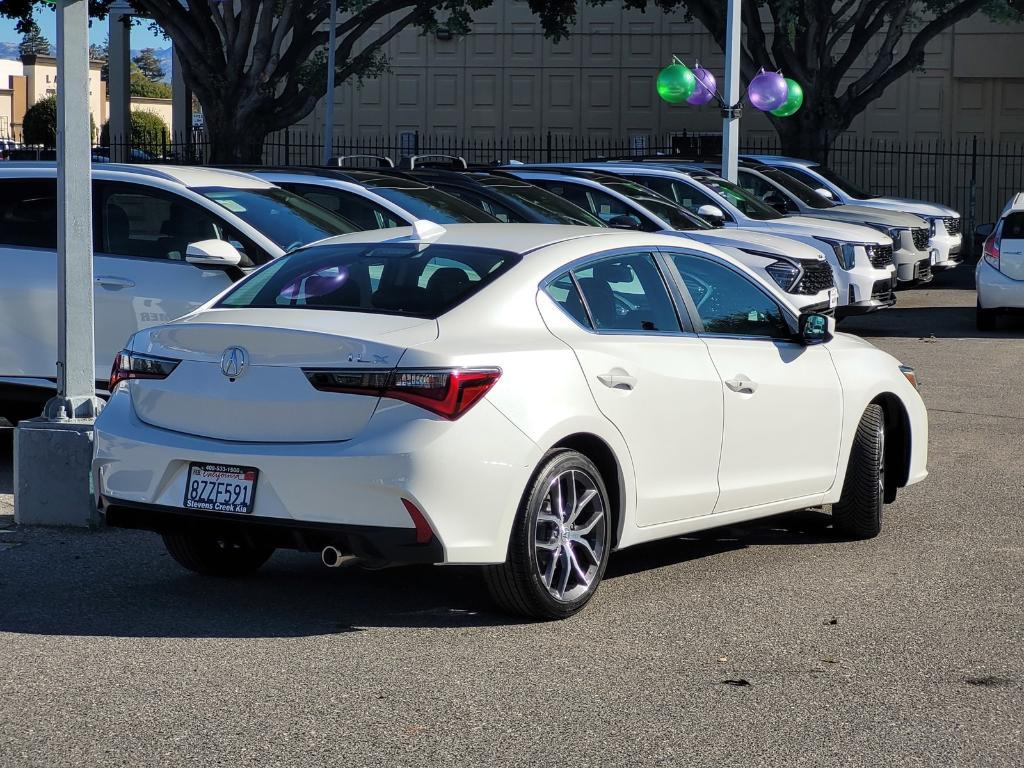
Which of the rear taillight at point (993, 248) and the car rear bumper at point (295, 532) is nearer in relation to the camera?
the car rear bumper at point (295, 532)

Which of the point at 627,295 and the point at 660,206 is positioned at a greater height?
the point at 660,206

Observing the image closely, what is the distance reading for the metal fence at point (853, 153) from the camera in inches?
1702

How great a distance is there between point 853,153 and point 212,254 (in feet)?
127

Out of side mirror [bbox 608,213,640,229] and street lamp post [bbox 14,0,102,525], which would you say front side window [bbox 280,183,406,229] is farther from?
street lamp post [bbox 14,0,102,525]

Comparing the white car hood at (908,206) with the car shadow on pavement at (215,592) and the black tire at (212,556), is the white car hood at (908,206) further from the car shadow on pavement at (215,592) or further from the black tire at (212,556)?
the black tire at (212,556)

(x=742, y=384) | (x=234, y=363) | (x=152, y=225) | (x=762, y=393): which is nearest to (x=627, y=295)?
(x=742, y=384)

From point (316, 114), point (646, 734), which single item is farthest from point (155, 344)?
point (316, 114)

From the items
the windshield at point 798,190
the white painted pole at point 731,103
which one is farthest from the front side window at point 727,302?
the windshield at point 798,190

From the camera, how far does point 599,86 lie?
4678cm

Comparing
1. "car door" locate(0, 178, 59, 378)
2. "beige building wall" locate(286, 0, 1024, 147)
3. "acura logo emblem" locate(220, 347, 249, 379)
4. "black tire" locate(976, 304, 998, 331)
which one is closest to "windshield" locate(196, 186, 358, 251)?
"car door" locate(0, 178, 59, 378)

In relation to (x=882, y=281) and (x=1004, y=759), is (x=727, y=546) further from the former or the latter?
(x=882, y=281)

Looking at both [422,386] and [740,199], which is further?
[740,199]

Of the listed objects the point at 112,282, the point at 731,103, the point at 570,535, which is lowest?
the point at 570,535

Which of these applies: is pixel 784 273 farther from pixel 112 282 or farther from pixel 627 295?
pixel 627 295
